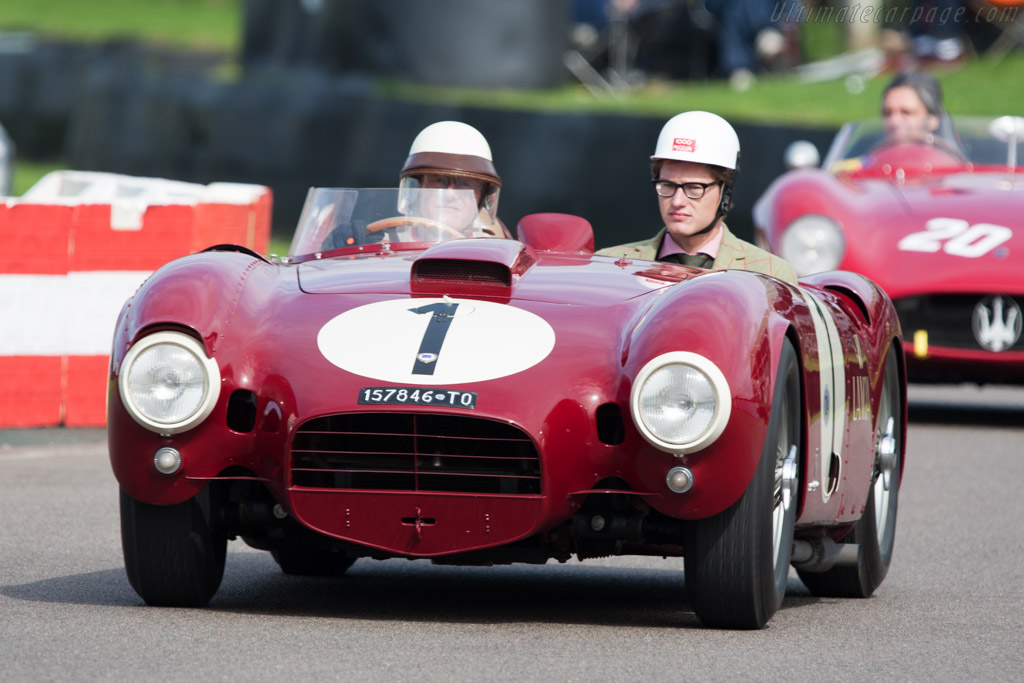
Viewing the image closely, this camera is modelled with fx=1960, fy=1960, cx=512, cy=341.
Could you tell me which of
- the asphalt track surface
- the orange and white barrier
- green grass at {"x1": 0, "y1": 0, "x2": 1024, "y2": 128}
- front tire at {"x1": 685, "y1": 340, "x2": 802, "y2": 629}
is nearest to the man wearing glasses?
the asphalt track surface

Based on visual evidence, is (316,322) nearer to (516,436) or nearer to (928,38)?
(516,436)

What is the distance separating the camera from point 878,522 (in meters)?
6.23

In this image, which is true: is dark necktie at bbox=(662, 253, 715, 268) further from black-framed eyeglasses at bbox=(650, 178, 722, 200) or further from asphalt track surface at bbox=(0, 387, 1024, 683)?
asphalt track surface at bbox=(0, 387, 1024, 683)

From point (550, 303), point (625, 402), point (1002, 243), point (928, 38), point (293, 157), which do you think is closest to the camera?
point (625, 402)

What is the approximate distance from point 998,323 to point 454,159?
4575 millimetres

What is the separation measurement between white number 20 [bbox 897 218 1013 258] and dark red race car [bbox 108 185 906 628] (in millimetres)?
5163

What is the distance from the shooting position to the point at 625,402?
4699 millimetres

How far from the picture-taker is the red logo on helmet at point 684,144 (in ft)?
20.9

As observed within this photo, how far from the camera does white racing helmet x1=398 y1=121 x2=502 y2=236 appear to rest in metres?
6.45

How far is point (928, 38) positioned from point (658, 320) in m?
17.2

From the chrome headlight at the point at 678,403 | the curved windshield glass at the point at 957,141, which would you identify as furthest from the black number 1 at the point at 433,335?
the curved windshield glass at the point at 957,141

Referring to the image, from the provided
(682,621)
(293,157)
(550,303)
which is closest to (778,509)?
(682,621)

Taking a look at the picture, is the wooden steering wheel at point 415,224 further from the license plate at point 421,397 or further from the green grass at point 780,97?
the green grass at point 780,97

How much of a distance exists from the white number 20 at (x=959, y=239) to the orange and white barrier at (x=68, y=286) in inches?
147
